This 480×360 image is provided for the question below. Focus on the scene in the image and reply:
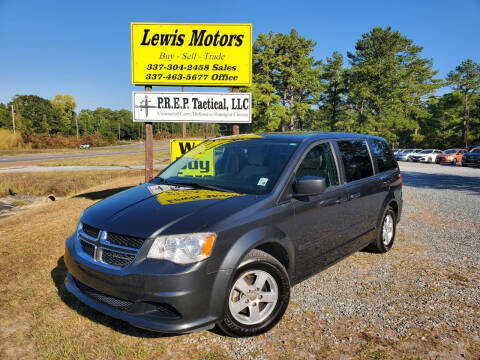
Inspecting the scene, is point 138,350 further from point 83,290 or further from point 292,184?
point 292,184

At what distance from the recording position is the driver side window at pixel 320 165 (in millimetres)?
3451

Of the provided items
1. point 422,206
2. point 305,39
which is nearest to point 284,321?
point 422,206

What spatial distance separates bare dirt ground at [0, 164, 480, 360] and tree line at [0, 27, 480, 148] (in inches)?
1480

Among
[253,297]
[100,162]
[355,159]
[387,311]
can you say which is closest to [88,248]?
[253,297]

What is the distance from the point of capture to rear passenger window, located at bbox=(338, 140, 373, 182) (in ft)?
13.4

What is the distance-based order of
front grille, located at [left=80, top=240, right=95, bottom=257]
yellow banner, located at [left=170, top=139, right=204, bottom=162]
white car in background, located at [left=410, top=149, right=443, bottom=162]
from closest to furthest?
front grille, located at [left=80, top=240, right=95, bottom=257]
yellow banner, located at [left=170, top=139, right=204, bottom=162]
white car in background, located at [left=410, top=149, right=443, bottom=162]

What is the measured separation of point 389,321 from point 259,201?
1738 millimetres

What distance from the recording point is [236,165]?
12.2ft

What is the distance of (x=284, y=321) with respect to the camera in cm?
314

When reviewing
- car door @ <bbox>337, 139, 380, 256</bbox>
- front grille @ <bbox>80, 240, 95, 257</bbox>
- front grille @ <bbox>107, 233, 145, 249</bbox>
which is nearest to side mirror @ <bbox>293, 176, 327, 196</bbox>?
car door @ <bbox>337, 139, 380, 256</bbox>

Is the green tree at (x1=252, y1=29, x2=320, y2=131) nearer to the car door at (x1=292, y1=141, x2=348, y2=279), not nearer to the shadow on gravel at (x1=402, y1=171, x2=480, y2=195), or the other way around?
the shadow on gravel at (x1=402, y1=171, x2=480, y2=195)

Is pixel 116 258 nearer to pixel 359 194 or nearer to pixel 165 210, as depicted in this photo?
pixel 165 210

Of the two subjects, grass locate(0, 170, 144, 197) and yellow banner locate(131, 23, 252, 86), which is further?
grass locate(0, 170, 144, 197)

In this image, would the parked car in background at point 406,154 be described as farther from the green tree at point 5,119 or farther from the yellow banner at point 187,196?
the green tree at point 5,119
